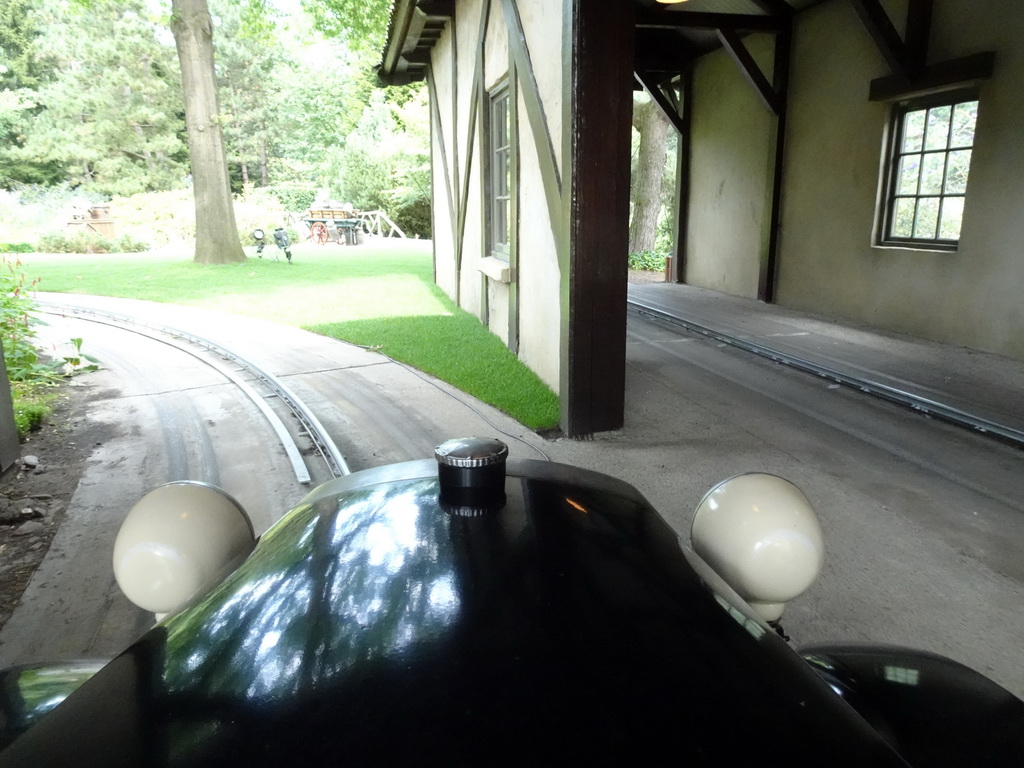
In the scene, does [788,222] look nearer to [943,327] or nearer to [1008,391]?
[943,327]

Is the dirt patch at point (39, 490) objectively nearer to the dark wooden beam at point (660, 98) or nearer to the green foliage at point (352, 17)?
the dark wooden beam at point (660, 98)

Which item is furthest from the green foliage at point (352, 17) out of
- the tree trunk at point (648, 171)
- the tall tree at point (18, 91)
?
the tall tree at point (18, 91)

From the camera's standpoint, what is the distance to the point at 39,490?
129 inches

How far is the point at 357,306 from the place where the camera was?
8.41 m

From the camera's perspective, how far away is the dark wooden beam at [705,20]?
25.2ft

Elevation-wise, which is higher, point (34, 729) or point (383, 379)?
point (34, 729)

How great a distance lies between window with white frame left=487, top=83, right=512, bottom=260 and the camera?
6.27 m

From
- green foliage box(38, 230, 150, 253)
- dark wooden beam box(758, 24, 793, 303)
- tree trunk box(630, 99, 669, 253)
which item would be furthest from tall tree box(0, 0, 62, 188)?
dark wooden beam box(758, 24, 793, 303)

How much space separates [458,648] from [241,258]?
14.5m

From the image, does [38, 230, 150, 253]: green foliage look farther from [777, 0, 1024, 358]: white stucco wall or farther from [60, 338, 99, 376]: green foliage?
[777, 0, 1024, 358]: white stucco wall

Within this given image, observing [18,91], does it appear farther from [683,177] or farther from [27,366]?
[27,366]

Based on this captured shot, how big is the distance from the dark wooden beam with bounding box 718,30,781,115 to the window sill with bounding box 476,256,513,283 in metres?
3.99

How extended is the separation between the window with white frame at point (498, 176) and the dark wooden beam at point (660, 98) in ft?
16.6

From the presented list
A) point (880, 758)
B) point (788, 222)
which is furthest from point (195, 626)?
point (788, 222)
